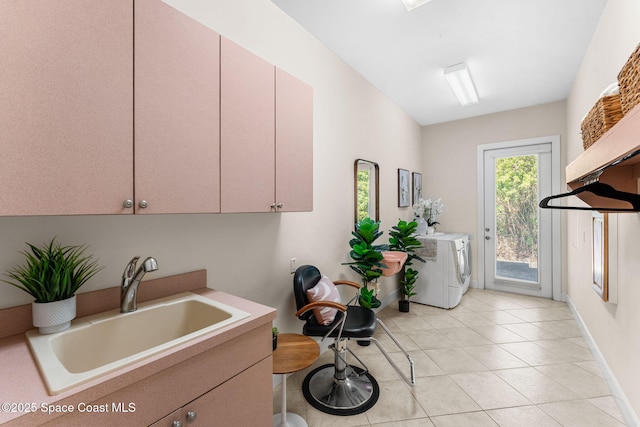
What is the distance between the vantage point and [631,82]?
0.91 m

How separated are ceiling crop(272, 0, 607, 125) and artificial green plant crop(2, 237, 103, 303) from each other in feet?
6.80

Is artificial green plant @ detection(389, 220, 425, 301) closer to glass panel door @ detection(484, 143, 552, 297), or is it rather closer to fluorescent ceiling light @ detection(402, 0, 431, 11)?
glass panel door @ detection(484, 143, 552, 297)

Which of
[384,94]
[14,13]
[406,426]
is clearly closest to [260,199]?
[14,13]

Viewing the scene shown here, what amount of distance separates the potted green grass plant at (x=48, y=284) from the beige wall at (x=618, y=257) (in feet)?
9.10

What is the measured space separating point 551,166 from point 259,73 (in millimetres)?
4349

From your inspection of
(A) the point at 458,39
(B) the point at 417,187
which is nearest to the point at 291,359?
(A) the point at 458,39

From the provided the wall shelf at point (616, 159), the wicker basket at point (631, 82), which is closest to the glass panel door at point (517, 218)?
the wall shelf at point (616, 159)

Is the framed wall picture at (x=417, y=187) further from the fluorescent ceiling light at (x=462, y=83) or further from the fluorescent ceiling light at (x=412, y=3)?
the fluorescent ceiling light at (x=412, y=3)

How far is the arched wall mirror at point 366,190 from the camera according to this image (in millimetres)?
3023

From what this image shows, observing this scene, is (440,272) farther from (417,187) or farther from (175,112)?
(175,112)

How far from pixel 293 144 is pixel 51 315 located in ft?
4.53

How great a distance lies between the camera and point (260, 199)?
1.55 m

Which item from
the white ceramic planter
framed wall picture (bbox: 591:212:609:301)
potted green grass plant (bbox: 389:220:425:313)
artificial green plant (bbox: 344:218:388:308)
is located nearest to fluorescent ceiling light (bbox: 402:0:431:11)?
artificial green plant (bbox: 344:218:388:308)

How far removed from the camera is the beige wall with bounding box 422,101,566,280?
157 inches
